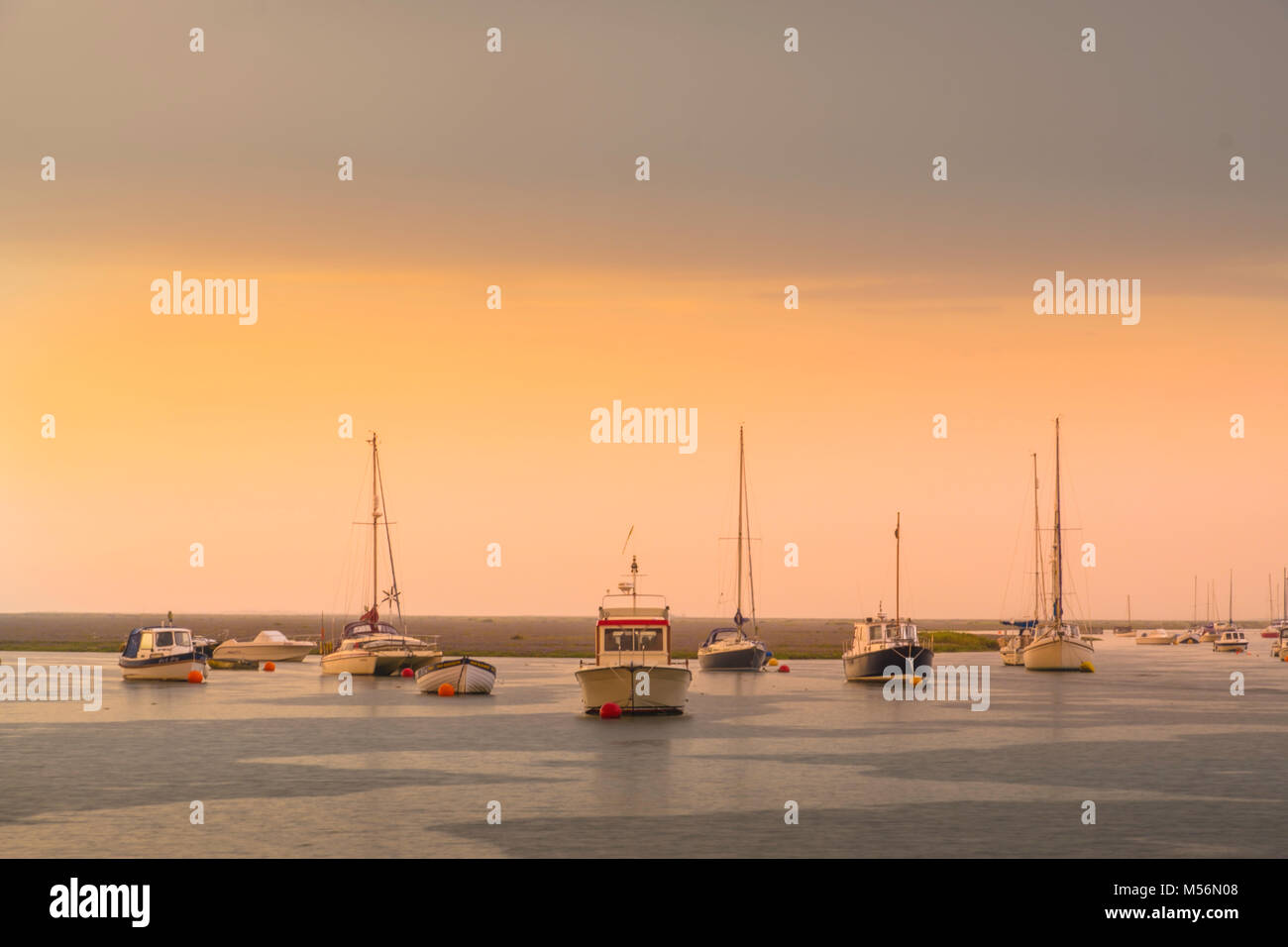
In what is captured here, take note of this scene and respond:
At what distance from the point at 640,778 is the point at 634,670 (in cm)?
1821

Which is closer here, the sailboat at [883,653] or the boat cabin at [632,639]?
the boat cabin at [632,639]

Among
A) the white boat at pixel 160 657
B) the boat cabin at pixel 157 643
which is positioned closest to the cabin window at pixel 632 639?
the white boat at pixel 160 657

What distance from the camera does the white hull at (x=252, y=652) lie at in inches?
5049

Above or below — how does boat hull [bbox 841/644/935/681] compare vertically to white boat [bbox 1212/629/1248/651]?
above

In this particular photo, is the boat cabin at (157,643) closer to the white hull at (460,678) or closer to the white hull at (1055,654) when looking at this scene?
the white hull at (460,678)

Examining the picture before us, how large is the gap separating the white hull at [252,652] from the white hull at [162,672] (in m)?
33.5

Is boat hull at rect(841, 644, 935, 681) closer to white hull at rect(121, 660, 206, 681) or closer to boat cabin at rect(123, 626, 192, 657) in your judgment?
white hull at rect(121, 660, 206, 681)

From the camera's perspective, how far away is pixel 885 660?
307 ft

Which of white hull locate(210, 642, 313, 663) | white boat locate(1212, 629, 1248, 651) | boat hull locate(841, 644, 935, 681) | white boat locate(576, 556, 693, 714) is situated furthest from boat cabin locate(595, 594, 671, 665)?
white boat locate(1212, 629, 1248, 651)

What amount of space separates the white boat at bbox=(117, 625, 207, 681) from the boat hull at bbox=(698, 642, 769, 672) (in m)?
41.6

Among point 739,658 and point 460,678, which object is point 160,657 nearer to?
point 460,678

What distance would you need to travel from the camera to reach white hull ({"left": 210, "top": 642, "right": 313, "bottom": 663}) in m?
128
